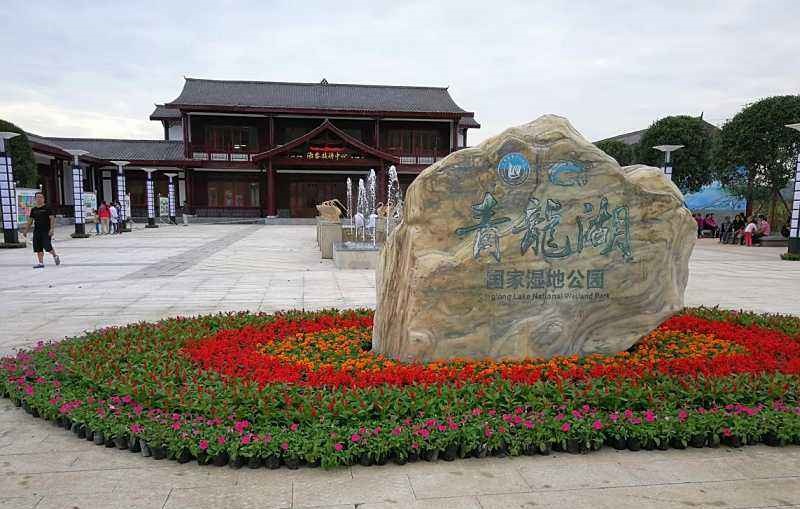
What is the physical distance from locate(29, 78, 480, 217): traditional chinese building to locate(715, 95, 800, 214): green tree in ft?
52.7

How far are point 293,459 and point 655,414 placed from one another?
2.44 meters

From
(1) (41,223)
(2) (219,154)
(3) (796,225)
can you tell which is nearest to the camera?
(1) (41,223)

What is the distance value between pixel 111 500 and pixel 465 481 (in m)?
1.96

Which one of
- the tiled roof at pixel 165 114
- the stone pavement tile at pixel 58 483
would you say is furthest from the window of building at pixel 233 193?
the stone pavement tile at pixel 58 483

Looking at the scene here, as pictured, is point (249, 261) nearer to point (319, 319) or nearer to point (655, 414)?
point (319, 319)

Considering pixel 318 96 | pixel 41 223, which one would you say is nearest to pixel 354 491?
pixel 41 223

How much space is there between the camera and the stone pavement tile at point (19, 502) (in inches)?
118

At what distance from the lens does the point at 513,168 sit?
4926mm

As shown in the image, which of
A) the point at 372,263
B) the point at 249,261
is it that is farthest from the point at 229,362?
the point at 249,261

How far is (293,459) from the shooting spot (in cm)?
340

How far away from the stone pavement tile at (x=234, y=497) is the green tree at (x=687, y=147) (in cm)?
2898

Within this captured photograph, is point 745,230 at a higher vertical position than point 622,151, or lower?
lower

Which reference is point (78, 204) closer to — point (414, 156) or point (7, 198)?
point (7, 198)

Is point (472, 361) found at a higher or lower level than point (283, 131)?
lower
